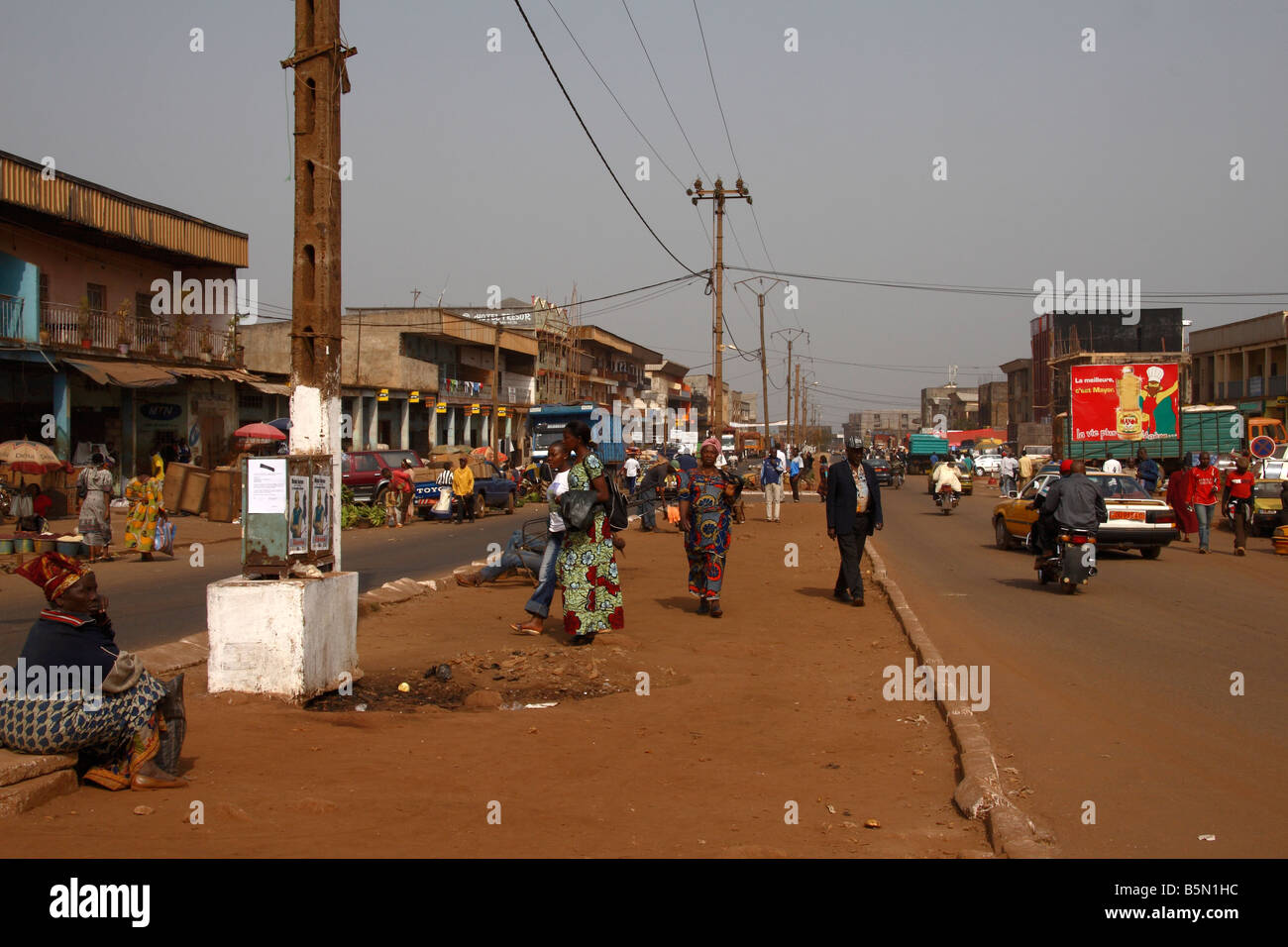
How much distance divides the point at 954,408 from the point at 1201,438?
353 ft

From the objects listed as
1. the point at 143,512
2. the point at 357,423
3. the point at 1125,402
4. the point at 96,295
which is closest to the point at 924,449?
the point at 1125,402

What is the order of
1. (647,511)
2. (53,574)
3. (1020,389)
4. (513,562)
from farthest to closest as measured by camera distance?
(1020,389)
(647,511)
(513,562)
(53,574)

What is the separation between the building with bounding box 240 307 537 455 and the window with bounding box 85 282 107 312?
1349 cm

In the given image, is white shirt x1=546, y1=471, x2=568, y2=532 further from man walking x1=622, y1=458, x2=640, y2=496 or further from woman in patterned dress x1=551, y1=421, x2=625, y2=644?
man walking x1=622, y1=458, x2=640, y2=496

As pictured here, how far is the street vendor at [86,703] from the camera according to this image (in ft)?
16.8

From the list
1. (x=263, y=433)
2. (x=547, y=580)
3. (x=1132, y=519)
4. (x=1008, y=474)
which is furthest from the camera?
(x=1008, y=474)

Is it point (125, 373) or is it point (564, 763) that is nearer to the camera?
point (564, 763)

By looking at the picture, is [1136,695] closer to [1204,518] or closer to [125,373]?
[1204,518]

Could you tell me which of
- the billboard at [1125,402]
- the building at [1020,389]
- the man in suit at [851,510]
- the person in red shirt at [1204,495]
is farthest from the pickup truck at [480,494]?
the building at [1020,389]

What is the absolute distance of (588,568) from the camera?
9602 millimetres

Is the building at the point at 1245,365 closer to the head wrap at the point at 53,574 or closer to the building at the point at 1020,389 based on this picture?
the building at the point at 1020,389

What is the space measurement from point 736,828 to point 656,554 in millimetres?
14404

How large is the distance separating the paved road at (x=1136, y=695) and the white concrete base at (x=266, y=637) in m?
4.47
